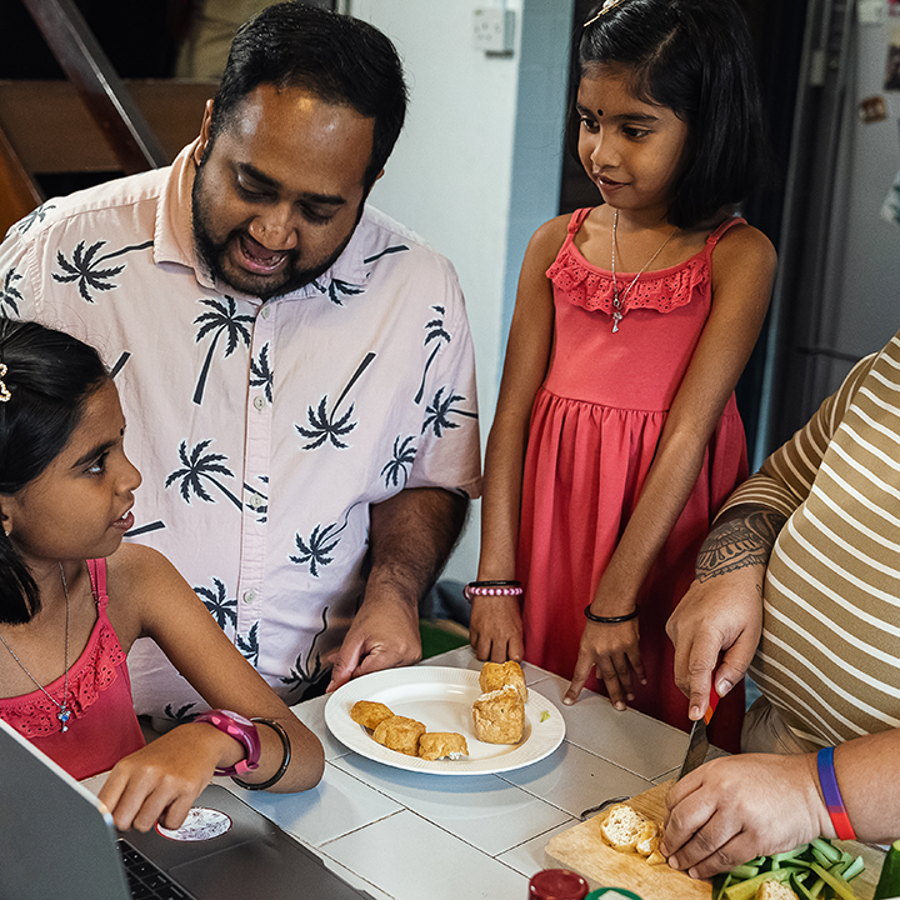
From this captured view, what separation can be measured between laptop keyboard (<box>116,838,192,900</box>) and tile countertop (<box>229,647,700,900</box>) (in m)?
0.15

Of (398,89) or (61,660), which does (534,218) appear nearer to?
(398,89)

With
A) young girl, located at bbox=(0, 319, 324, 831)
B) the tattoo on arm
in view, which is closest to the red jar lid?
young girl, located at bbox=(0, 319, 324, 831)

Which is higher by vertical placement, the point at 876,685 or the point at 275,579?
the point at 876,685

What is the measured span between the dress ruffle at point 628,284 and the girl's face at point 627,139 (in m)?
0.13

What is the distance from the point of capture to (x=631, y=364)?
1.76m

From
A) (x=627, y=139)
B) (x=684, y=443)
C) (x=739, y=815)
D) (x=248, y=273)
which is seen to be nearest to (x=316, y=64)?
(x=248, y=273)

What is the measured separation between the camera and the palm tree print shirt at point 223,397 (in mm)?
1625

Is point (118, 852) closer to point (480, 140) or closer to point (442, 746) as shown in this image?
point (442, 746)

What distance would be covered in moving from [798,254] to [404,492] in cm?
238

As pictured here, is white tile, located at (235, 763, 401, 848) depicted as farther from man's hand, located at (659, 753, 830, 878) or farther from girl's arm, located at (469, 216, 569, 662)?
girl's arm, located at (469, 216, 569, 662)

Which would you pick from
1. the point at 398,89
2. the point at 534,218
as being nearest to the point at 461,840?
the point at 398,89

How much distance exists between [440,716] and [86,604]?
0.46 m

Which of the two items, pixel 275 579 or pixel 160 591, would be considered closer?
pixel 160 591

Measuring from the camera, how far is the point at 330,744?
128 cm
